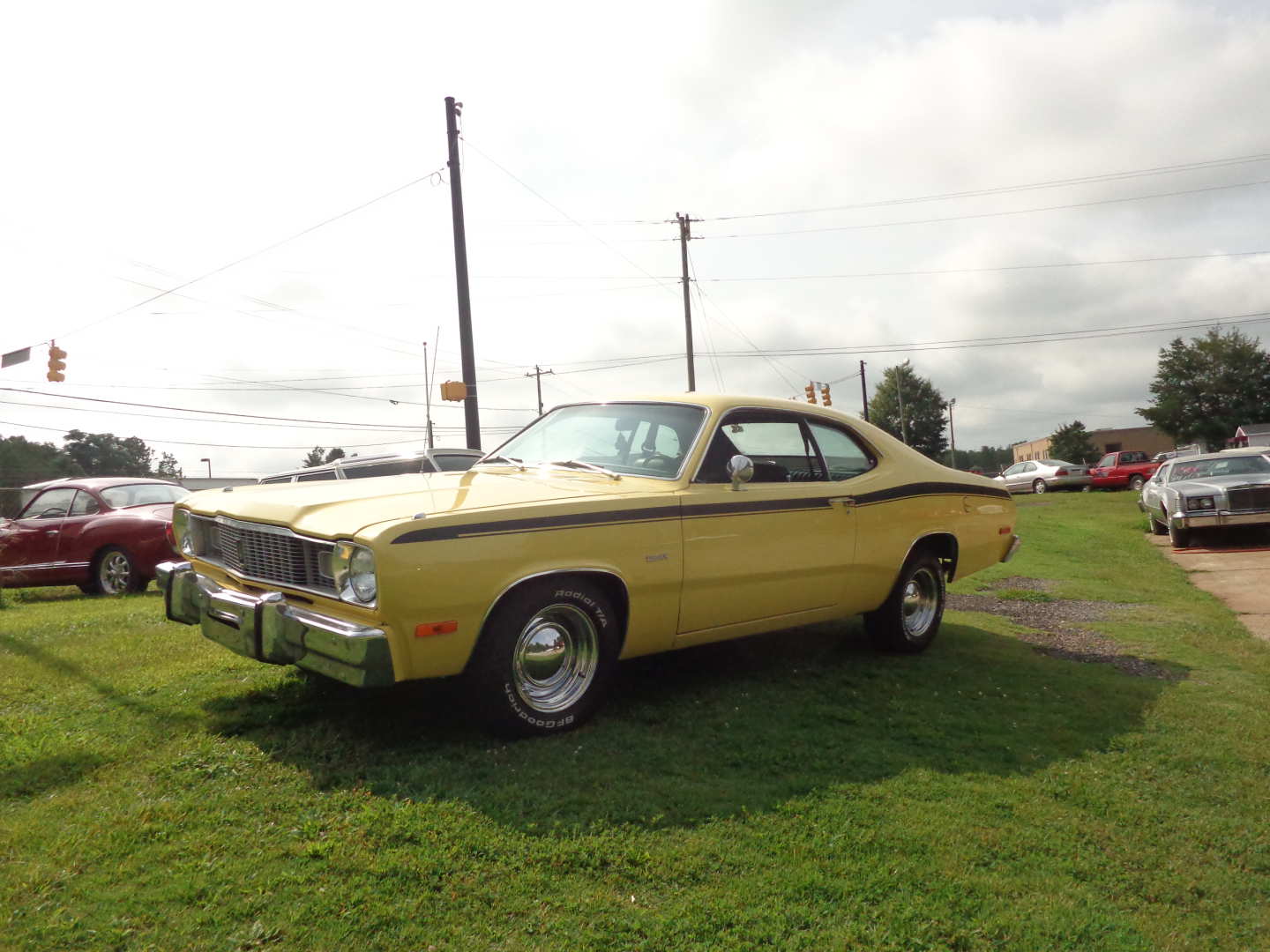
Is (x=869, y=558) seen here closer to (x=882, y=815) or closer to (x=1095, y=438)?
(x=882, y=815)

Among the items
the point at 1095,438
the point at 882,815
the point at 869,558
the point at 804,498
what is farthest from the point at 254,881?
the point at 1095,438

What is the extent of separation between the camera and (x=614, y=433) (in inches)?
194

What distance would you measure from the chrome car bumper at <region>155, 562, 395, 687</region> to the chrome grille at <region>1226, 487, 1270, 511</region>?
14221 millimetres

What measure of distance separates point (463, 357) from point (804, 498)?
1201 centimetres

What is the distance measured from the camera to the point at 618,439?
4.88 metres

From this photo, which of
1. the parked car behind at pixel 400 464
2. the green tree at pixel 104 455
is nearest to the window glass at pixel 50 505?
the parked car behind at pixel 400 464

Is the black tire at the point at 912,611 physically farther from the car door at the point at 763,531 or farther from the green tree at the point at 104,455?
the green tree at the point at 104,455

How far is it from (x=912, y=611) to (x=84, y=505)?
9.16m

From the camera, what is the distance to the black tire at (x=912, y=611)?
5.69m

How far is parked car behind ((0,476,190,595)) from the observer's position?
31.7ft

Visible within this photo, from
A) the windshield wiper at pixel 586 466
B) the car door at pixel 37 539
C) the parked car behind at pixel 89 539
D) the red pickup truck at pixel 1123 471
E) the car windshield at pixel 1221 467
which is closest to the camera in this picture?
the windshield wiper at pixel 586 466

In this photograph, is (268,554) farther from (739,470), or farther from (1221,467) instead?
(1221,467)

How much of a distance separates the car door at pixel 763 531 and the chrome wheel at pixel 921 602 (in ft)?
2.95

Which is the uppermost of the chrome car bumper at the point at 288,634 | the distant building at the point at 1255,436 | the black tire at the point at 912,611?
the distant building at the point at 1255,436
